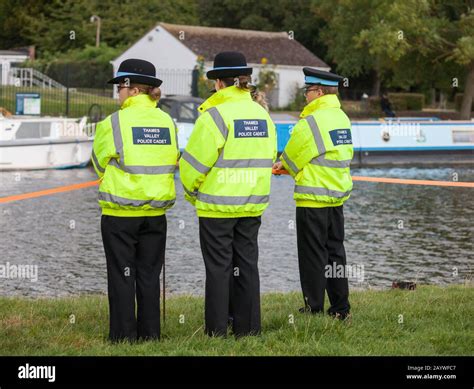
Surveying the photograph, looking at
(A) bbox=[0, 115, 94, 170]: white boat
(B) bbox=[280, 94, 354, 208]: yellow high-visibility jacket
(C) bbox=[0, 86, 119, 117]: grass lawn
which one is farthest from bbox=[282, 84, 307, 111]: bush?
(B) bbox=[280, 94, 354, 208]: yellow high-visibility jacket

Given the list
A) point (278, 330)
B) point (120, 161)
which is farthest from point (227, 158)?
point (278, 330)

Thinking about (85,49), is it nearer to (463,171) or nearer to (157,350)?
(463,171)

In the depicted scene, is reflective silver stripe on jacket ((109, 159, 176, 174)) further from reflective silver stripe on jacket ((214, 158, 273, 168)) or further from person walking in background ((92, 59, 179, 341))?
reflective silver stripe on jacket ((214, 158, 273, 168))

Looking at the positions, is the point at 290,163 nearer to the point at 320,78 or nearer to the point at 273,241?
the point at 320,78

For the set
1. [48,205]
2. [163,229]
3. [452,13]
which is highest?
[452,13]

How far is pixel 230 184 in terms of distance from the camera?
7.78 m

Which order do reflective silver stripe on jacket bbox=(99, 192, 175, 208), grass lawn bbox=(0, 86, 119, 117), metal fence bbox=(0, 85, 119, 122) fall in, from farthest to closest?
grass lawn bbox=(0, 86, 119, 117), metal fence bbox=(0, 85, 119, 122), reflective silver stripe on jacket bbox=(99, 192, 175, 208)

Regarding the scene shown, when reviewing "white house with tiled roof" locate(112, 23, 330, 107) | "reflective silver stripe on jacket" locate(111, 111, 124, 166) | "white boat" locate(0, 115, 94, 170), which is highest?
"white house with tiled roof" locate(112, 23, 330, 107)

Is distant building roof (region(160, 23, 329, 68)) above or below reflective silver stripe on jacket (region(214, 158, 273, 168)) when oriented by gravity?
above

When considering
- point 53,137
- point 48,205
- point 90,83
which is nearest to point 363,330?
point 48,205

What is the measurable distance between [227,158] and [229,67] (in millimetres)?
679

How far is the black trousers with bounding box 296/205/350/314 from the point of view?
877 centimetres

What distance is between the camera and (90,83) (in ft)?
206
